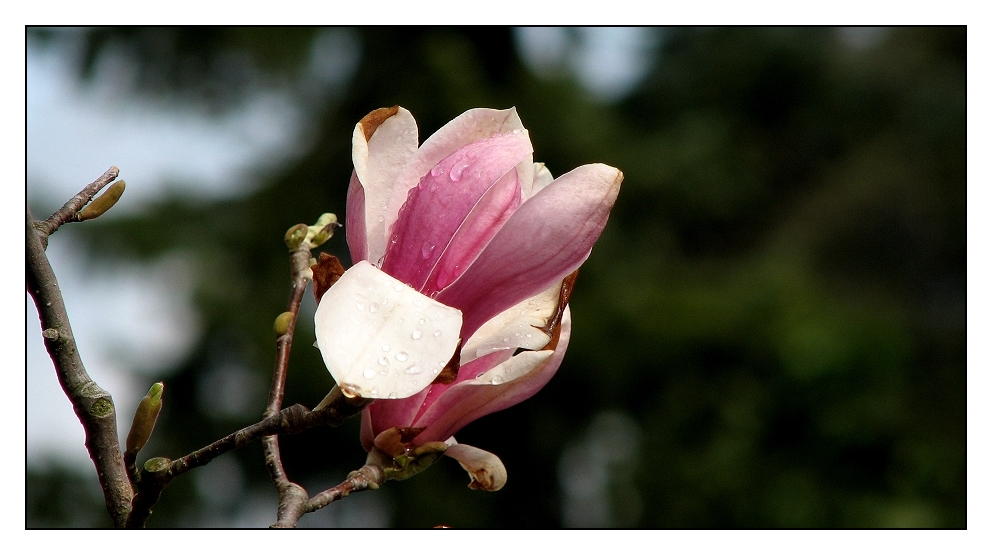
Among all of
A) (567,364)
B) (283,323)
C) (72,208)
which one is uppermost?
(72,208)

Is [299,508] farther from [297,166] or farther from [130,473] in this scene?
[297,166]

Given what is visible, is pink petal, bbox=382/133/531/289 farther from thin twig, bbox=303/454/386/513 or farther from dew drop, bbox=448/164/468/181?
thin twig, bbox=303/454/386/513

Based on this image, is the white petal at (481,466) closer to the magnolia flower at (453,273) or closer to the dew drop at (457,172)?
the magnolia flower at (453,273)

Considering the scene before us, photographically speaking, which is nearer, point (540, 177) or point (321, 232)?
point (540, 177)

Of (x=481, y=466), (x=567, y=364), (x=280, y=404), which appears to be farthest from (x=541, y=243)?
(x=567, y=364)

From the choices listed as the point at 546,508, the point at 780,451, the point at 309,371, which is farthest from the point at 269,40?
the point at 780,451

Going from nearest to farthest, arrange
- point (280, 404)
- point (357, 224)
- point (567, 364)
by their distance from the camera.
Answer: point (357, 224) → point (280, 404) → point (567, 364)

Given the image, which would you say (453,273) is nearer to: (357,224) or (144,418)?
(357,224)
